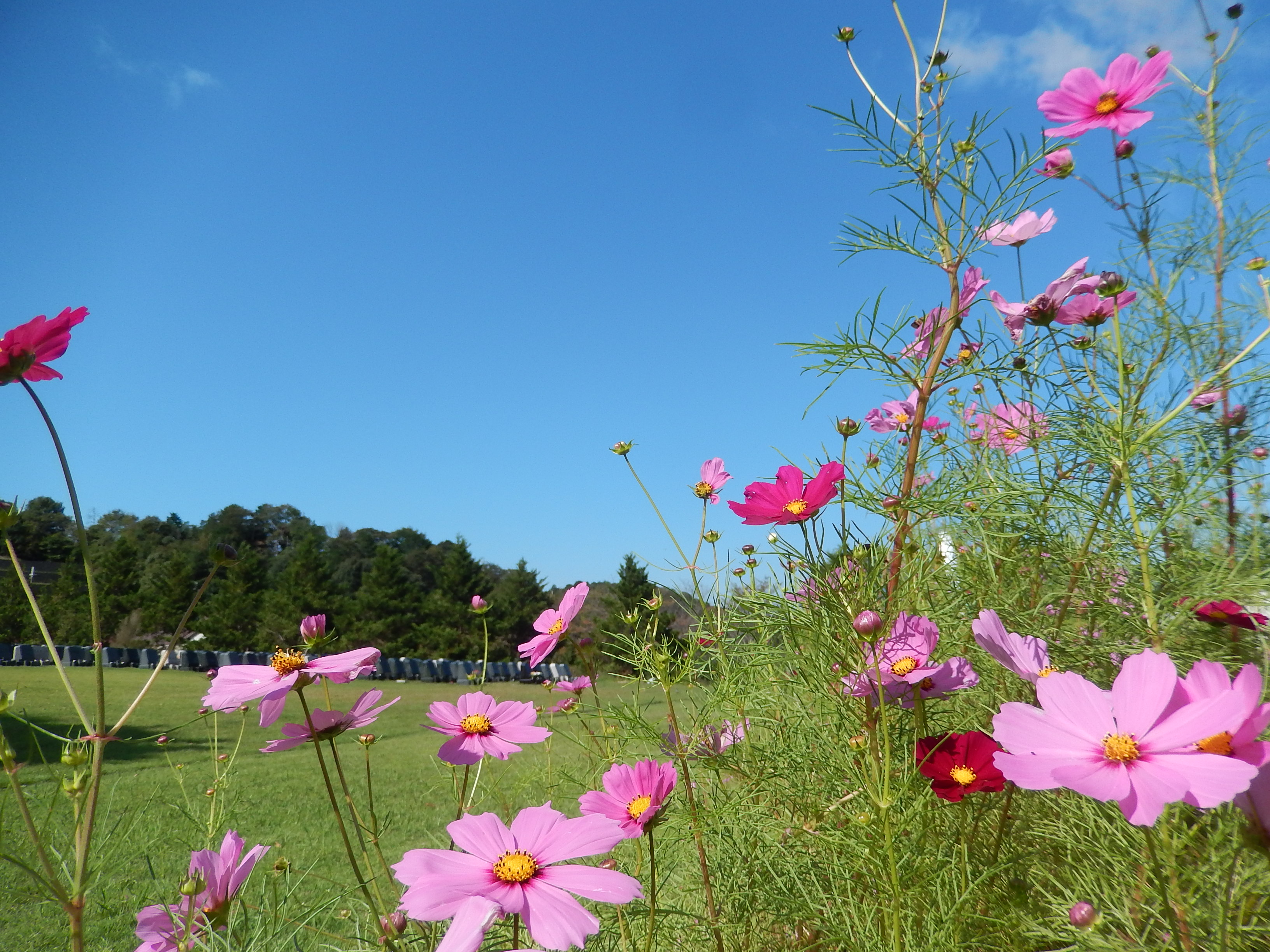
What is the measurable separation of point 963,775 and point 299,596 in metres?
22.3

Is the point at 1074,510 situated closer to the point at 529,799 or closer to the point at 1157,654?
the point at 1157,654

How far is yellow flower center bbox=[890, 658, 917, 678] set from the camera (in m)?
0.74

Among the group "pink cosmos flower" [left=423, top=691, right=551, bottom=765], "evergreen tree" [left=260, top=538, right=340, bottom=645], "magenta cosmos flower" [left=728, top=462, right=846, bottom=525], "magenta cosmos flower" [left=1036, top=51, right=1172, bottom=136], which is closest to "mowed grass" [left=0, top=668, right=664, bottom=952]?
"pink cosmos flower" [left=423, top=691, right=551, bottom=765]

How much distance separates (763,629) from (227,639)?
73.3 feet

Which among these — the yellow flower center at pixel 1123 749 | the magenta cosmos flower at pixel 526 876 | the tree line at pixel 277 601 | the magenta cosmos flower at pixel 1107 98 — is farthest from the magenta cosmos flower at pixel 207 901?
the tree line at pixel 277 601

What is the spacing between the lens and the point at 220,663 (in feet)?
47.1

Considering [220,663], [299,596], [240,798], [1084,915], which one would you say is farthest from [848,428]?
[299,596]

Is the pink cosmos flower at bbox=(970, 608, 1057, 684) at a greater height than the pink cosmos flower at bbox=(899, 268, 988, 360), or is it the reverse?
the pink cosmos flower at bbox=(899, 268, 988, 360)

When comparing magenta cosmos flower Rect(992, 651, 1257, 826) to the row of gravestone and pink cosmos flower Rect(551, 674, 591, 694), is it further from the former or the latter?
the row of gravestone

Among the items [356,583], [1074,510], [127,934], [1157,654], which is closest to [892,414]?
[1074,510]

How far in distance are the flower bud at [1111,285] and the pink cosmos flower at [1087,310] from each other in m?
0.06

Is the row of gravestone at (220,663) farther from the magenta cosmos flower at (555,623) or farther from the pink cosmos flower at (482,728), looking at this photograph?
the pink cosmos flower at (482,728)

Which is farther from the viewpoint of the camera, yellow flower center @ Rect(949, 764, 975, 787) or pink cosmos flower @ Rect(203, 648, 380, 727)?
yellow flower center @ Rect(949, 764, 975, 787)

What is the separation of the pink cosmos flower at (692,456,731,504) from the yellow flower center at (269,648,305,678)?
0.79m
